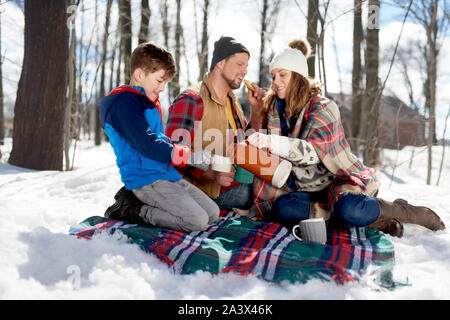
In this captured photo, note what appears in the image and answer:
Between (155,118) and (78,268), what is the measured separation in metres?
0.97

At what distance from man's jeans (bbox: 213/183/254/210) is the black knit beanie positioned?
942mm

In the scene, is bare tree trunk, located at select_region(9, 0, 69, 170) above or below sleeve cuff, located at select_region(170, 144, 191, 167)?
above

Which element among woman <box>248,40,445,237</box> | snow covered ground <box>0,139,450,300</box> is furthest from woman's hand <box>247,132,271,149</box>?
snow covered ground <box>0,139,450,300</box>

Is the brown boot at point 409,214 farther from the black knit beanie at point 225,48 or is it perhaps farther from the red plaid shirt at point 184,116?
the black knit beanie at point 225,48

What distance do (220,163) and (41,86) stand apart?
324 centimetres

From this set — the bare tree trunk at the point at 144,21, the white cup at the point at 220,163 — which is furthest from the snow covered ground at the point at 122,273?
the bare tree trunk at the point at 144,21

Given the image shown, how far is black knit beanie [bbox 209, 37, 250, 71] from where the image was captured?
2.61m

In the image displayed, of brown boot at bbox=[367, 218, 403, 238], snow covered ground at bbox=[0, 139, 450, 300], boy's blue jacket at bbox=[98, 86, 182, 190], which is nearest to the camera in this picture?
snow covered ground at bbox=[0, 139, 450, 300]

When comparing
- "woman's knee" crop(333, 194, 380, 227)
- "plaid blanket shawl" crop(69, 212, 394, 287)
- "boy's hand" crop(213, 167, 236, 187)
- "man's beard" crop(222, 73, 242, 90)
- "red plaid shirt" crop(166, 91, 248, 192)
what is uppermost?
"man's beard" crop(222, 73, 242, 90)

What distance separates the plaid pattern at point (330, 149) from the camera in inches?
91.1

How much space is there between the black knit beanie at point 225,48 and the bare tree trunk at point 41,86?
2.71 m

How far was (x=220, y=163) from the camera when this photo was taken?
89.7 inches

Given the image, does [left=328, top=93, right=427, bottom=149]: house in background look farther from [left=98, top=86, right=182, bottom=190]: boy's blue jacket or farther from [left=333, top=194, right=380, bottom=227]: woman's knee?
[left=98, top=86, right=182, bottom=190]: boy's blue jacket
